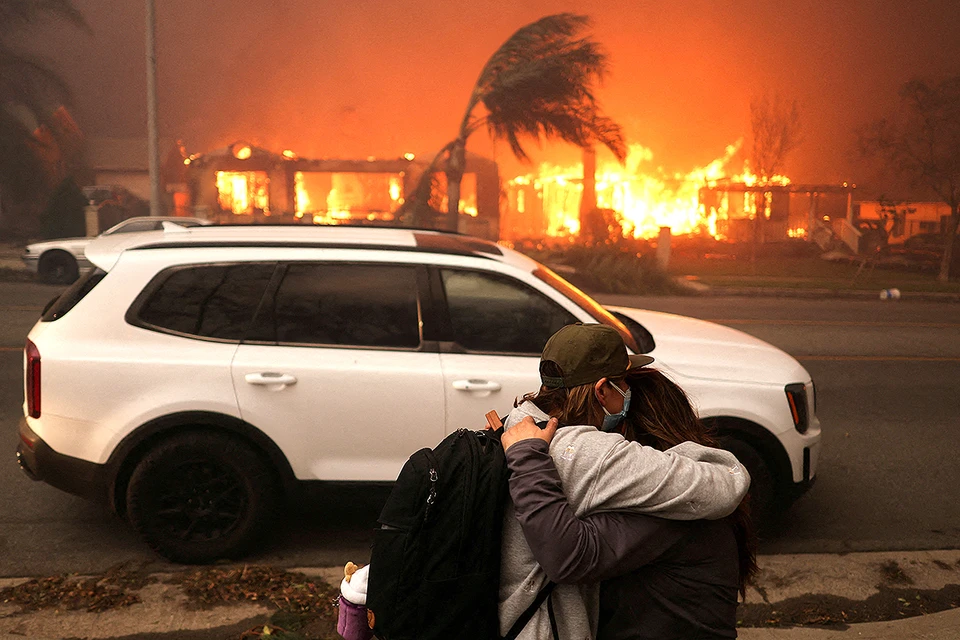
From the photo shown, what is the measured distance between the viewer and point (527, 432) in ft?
7.05

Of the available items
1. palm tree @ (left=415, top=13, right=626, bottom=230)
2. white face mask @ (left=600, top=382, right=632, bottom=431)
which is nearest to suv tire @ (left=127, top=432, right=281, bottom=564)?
white face mask @ (left=600, top=382, right=632, bottom=431)

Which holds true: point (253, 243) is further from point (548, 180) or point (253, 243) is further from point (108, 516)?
point (548, 180)

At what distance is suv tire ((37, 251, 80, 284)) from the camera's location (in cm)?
1777

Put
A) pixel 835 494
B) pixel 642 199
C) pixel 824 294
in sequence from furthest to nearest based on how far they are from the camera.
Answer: pixel 642 199 → pixel 824 294 → pixel 835 494

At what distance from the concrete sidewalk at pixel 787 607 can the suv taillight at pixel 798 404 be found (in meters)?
0.71

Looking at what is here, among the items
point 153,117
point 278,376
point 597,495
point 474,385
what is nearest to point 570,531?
point 597,495

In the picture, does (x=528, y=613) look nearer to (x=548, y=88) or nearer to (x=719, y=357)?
(x=719, y=357)

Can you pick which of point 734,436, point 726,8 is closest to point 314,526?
point 734,436

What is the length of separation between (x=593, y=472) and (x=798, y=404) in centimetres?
337

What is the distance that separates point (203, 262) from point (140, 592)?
1.68 metres

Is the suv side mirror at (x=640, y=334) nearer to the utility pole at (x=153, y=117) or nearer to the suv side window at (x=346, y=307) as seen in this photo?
the suv side window at (x=346, y=307)

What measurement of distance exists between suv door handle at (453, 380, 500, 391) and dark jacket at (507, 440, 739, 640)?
8.68 feet

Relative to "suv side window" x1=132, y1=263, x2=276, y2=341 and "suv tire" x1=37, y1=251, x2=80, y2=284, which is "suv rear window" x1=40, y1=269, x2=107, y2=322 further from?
"suv tire" x1=37, y1=251, x2=80, y2=284

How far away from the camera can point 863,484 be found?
6.44 meters
